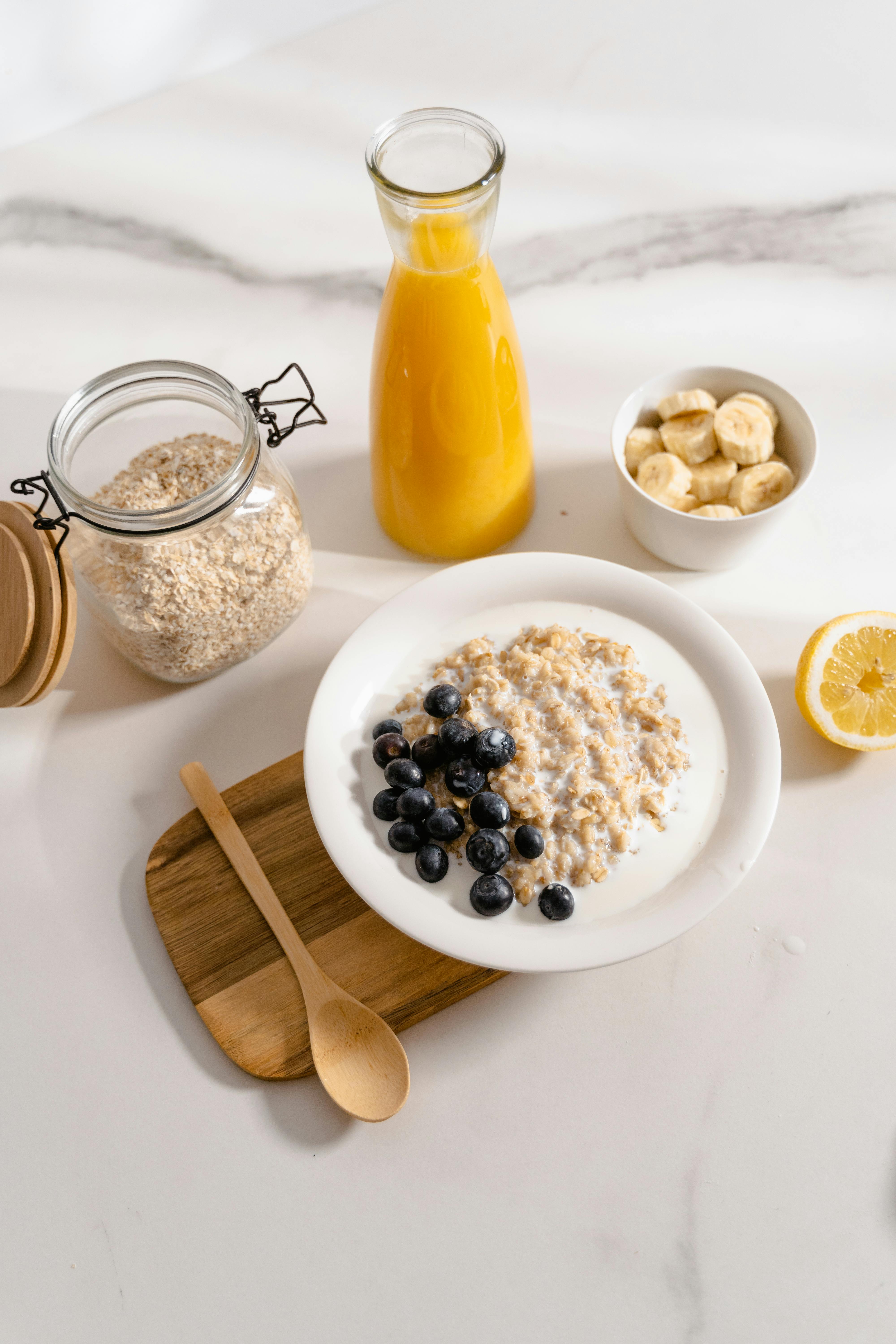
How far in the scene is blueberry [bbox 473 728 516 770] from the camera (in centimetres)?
83

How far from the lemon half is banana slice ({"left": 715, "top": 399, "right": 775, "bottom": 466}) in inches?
7.4

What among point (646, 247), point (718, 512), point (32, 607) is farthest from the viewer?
point (646, 247)

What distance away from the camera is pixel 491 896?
78cm

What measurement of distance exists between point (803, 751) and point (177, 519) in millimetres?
612

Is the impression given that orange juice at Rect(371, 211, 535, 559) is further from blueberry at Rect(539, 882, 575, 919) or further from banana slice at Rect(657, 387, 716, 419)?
blueberry at Rect(539, 882, 575, 919)

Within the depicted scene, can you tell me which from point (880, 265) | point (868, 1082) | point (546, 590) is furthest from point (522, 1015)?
point (880, 265)

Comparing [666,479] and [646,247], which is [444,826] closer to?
[666,479]

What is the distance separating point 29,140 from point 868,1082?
1.63 metres

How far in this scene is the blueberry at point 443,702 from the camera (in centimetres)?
87

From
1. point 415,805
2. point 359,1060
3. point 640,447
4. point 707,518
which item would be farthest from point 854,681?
point 359,1060

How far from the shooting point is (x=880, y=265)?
128cm

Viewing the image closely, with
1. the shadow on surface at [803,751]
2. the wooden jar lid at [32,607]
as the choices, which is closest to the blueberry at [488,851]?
the shadow on surface at [803,751]

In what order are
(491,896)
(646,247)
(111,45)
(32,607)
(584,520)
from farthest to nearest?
(111,45) → (646,247) → (584,520) → (32,607) → (491,896)

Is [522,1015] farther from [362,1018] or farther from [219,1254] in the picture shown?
[219,1254]
